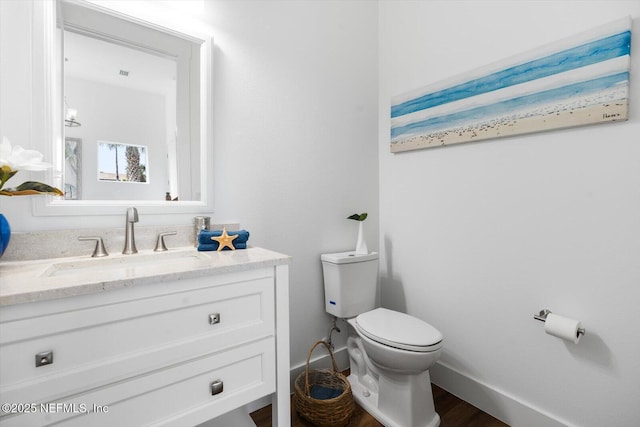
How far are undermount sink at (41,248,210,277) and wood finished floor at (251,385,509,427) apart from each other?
950mm

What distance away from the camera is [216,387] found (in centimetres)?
99

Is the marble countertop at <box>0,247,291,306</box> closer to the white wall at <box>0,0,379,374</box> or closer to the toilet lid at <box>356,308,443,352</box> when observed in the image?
the white wall at <box>0,0,379,374</box>

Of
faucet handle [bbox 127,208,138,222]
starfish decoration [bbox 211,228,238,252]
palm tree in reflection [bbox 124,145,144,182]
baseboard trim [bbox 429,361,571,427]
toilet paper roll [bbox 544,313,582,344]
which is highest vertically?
palm tree in reflection [bbox 124,145,144,182]

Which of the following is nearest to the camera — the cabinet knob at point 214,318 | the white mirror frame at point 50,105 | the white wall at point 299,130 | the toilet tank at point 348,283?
the cabinet knob at point 214,318

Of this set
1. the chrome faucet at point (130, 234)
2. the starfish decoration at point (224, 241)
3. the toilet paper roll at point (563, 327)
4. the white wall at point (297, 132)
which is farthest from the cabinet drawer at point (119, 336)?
the toilet paper roll at point (563, 327)

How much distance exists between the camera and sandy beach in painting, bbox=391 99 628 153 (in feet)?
3.94

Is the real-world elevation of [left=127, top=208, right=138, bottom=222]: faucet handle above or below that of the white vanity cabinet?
above

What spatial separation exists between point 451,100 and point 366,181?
0.71 m

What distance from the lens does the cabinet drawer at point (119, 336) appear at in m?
0.72

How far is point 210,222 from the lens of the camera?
145cm

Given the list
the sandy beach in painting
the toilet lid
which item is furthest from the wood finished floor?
the sandy beach in painting

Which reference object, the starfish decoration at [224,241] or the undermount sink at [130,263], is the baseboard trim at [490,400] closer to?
the starfish decoration at [224,241]

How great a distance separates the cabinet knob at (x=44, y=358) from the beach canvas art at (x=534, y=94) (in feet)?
6.13

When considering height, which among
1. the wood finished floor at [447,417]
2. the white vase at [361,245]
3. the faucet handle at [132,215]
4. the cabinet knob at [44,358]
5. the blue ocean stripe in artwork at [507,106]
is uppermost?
the blue ocean stripe in artwork at [507,106]
